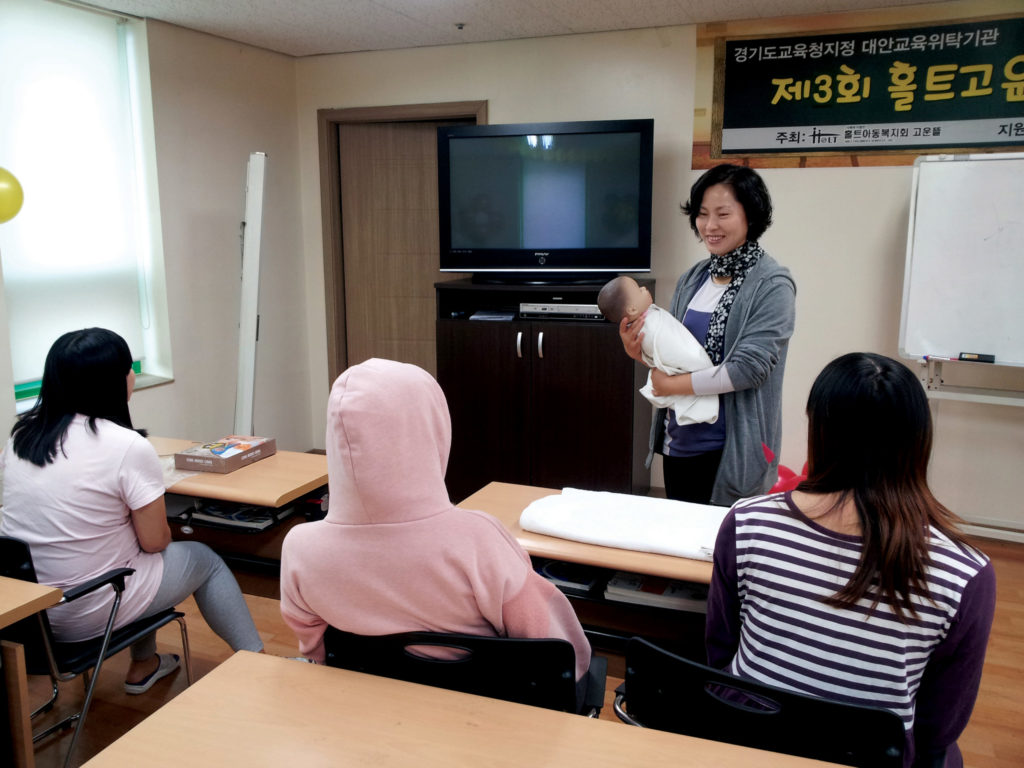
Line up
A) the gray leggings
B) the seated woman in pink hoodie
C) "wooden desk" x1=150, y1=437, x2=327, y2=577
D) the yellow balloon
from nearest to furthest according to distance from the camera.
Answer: the seated woman in pink hoodie < the gray leggings < "wooden desk" x1=150, y1=437, x2=327, y2=577 < the yellow balloon

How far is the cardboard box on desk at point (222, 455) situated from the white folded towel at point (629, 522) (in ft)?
3.50

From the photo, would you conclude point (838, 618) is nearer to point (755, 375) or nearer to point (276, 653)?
point (755, 375)

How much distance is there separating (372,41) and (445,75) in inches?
16.7

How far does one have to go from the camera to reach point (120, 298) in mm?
3811

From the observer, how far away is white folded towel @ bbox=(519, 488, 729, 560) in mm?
1704

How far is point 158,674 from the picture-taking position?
8.10ft

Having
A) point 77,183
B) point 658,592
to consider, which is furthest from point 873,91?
point 77,183

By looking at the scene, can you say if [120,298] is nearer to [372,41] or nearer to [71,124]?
→ [71,124]

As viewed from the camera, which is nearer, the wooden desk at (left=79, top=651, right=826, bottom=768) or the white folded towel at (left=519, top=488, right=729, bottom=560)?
the wooden desk at (left=79, top=651, right=826, bottom=768)

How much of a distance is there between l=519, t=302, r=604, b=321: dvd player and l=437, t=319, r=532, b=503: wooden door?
80 millimetres

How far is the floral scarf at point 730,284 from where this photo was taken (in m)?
2.12

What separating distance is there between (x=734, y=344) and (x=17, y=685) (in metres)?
1.89

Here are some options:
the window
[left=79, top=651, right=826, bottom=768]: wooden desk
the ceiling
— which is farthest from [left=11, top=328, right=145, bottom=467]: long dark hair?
the ceiling

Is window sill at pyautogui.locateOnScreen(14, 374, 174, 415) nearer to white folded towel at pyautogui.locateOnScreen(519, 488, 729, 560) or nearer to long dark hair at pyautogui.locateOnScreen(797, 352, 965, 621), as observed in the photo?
white folded towel at pyautogui.locateOnScreen(519, 488, 729, 560)
